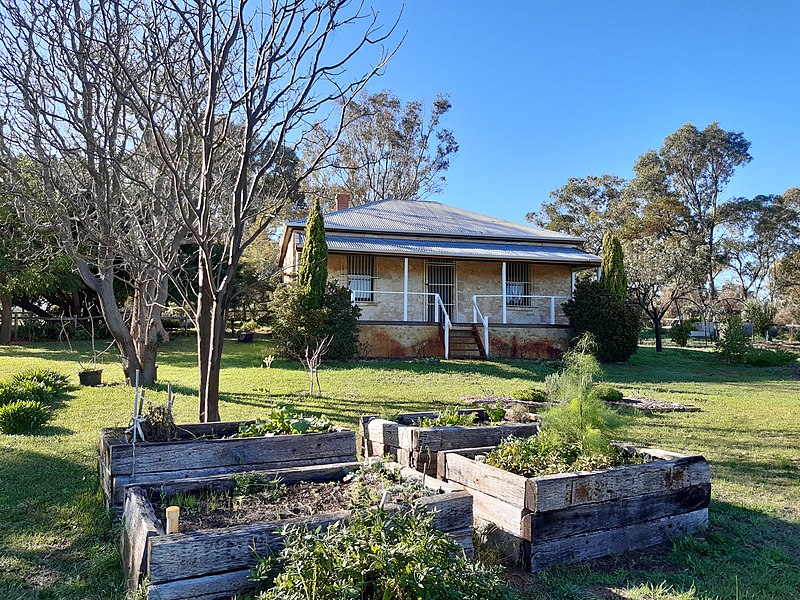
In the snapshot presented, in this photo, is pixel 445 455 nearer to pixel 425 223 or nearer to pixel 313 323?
A: pixel 313 323

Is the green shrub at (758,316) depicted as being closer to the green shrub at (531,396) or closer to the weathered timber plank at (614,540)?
the green shrub at (531,396)

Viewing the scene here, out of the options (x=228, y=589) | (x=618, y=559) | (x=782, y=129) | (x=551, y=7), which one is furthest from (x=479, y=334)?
(x=782, y=129)

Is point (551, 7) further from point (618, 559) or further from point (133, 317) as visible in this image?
point (618, 559)

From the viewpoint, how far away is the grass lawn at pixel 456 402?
128 inches

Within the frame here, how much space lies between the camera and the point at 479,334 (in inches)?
715

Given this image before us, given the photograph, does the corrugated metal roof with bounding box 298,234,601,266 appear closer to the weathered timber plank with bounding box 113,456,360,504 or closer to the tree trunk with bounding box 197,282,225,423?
the tree trunk with bounding box 197,282,225,423

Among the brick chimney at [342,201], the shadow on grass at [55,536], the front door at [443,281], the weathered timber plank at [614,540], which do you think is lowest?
→ the shadow on grass at [55,536]

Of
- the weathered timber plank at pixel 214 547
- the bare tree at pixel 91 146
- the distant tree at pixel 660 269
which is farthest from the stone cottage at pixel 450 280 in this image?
the weathered timber plank at pixel 214 547

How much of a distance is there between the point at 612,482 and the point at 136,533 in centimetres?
281

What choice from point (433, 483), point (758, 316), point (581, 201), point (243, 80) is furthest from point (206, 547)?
point (581, 201)

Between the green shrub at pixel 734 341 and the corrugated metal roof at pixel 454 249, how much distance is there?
458 cm

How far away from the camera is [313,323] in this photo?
14797 mm

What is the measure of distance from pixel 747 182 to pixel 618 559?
4820 centimetres

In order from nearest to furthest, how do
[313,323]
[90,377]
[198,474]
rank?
[198,474], [90,377], [313,323]
